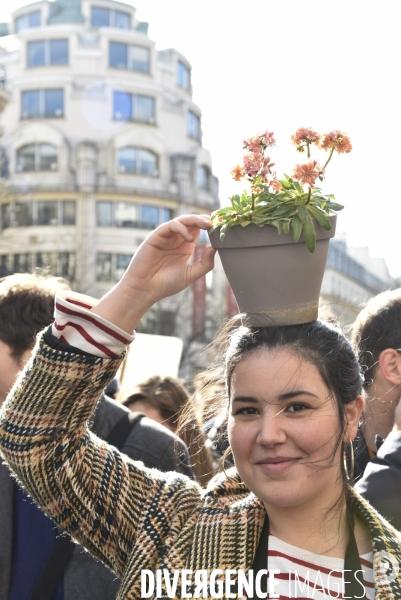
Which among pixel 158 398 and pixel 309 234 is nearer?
pixel 309 234

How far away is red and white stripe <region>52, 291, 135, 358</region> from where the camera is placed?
1.88 m

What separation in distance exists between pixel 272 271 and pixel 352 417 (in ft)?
1.52

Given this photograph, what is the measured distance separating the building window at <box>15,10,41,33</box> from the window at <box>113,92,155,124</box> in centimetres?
716

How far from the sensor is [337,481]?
201cm

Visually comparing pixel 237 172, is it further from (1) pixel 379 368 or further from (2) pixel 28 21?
(2) pixel 28 21

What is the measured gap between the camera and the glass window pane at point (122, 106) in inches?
1809

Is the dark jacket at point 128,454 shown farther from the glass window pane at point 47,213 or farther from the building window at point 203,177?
the building window at point 203,177

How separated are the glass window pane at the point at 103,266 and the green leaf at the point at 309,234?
40.2m

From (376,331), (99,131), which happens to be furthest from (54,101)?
(376,331)

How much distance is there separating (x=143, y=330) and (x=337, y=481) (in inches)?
1110

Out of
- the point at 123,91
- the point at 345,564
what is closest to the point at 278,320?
the point at 345,564

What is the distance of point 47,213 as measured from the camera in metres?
42.8

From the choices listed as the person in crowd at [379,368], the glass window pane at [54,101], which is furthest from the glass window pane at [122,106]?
the person in crowd at [379,368]

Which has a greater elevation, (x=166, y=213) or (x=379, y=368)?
(x=166, y=213)
